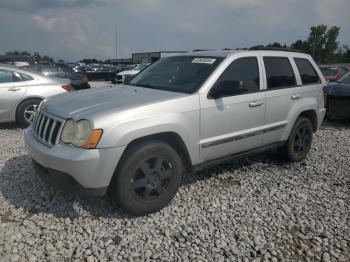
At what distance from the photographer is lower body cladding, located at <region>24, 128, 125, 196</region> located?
321cm

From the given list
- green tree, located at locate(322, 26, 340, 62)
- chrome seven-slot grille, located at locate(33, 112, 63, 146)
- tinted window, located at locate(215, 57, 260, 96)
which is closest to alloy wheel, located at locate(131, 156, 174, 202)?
chrome seven-slot grille, located at locate(33, 112, 63, 146)

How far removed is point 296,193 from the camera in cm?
442

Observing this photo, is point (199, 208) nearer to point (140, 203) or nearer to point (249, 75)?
point (140, 203)

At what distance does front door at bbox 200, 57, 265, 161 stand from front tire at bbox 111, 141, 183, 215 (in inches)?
19.4

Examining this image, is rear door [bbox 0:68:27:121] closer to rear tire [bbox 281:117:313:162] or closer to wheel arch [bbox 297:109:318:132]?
rear tire [bbox 281:117:313:162]

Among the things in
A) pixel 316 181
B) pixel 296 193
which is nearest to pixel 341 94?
pixel 316 181

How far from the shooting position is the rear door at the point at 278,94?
4.78 metres

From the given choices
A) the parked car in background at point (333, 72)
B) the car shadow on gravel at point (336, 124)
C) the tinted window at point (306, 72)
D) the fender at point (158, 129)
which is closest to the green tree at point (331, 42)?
the parked car in background at point (333, 72)

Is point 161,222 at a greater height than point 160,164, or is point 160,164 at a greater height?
point 160,164

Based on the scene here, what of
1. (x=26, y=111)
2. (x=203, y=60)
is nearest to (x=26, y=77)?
(x=26, y=111)

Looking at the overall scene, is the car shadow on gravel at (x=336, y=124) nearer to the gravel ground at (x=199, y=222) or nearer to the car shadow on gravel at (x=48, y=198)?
the gravel ground at (x=199, y=222)

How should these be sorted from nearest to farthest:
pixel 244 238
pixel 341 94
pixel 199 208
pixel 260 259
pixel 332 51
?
pixel 260 259 < pixel 244 238 < pixel 199 208 < pixel 341 94 < pixel 332 51

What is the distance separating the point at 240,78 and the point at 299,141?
1770mm

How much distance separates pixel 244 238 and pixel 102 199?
166 centimetres
